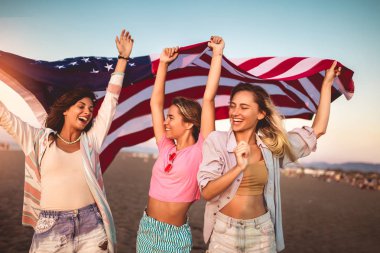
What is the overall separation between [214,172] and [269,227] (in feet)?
2.24

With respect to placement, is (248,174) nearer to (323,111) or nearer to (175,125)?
(175,125)

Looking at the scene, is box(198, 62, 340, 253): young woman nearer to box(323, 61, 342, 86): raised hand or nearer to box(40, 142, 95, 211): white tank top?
box(323, 61, 342, 86): raised hand

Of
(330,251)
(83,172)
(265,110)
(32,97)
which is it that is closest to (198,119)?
(265,110)

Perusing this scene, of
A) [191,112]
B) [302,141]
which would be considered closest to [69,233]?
[191,112]

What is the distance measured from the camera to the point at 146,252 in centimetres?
320

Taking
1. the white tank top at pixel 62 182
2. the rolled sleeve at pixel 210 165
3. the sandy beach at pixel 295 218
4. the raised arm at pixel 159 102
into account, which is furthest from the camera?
the sandy beach at pixel 295 218

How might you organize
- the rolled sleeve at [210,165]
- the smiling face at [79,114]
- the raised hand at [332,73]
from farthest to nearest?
1. the raised hand at [332,73]
2. the smiling face at [79,114]
3. the rolled sleeve at [210,165]

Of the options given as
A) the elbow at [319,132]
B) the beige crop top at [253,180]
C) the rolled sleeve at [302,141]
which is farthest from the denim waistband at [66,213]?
the elbow at [319,132]

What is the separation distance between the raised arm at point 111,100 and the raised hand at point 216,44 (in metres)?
0.94

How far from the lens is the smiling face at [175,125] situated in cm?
349

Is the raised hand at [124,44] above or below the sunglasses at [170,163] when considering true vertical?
above

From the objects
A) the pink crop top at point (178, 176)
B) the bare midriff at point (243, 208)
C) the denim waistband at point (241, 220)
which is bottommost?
the denim waistband at point (241, 220)

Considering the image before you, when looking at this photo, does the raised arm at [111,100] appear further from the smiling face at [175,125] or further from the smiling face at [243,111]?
the smiling face at [243,111]

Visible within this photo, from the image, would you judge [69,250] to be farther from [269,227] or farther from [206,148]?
[269,227]
